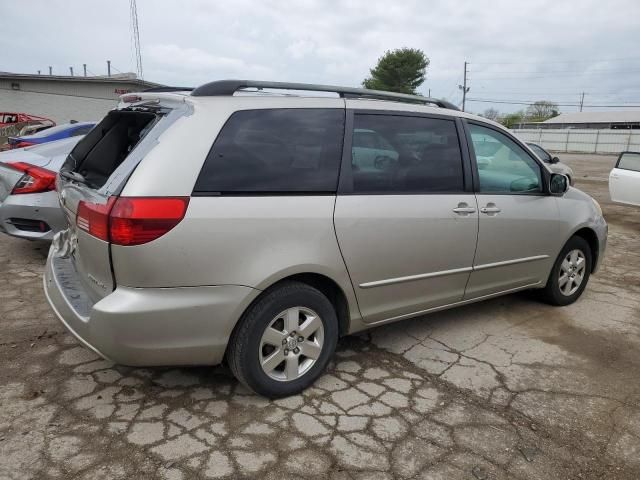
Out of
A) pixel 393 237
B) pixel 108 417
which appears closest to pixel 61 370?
pixel 108 417

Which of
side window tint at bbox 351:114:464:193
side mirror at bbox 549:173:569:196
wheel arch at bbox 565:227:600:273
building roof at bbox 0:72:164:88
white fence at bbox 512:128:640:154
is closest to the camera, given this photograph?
side window tint at bbox 351:114:464:193

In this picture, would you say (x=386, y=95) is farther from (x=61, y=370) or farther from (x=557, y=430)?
(x=61, y=370)

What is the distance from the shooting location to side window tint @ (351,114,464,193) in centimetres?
308

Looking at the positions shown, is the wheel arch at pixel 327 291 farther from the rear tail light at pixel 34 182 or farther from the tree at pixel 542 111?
the tree at pixel 542 111

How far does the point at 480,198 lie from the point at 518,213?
46 cm

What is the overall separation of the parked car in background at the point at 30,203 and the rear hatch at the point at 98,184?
6.05 feet

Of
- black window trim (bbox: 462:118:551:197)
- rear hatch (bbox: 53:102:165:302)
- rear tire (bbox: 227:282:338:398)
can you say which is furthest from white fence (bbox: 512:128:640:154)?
rear hatch (bbox: 53:102:165:302)

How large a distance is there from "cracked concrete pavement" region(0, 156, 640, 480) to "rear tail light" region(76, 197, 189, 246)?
3.29 feet

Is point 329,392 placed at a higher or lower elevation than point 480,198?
lower

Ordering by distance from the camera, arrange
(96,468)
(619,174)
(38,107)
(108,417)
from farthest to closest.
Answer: (38,107), (619,174), (108,417), (96,468)

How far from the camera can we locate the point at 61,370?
10.4 ft

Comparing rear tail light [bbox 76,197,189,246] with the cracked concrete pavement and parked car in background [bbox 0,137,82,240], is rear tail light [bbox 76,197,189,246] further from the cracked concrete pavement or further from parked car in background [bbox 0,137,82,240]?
parked car in background [bbox 0,137,82,240]

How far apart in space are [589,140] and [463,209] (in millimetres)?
45276

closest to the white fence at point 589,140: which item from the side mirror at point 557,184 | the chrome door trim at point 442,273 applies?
the side mirror at point 557,184
